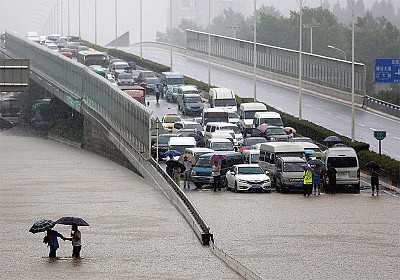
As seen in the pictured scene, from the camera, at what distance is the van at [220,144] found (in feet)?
217

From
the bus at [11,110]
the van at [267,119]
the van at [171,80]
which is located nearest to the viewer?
the van at [267,119]

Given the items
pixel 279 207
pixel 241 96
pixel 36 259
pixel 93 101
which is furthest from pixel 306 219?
pixel 241 96

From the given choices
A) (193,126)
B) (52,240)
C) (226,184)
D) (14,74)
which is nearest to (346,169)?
(226,184)

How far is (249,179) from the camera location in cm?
5531

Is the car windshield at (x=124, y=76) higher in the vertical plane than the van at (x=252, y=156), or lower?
higher

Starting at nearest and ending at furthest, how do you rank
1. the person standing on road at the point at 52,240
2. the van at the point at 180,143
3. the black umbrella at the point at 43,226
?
the black umbrella at the point at 43,226, the person standing on road at the point at 52,240, the van at the point at 180,143

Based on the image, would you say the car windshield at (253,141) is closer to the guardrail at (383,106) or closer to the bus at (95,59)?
the guardrail at (383,106)

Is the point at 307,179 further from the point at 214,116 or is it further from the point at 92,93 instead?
the point at 92,93

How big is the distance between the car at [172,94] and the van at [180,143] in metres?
33.5

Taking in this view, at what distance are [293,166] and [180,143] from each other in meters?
12.3

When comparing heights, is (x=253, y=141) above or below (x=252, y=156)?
above

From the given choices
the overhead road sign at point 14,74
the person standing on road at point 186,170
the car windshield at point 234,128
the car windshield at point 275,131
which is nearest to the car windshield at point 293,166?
the person standing on road at point 186,170

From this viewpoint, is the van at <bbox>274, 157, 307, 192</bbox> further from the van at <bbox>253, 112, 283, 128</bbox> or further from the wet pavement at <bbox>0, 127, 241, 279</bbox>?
the van at <bbox>253, 112, 283, 128</bbox>

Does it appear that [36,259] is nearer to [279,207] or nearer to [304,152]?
[279,207]
